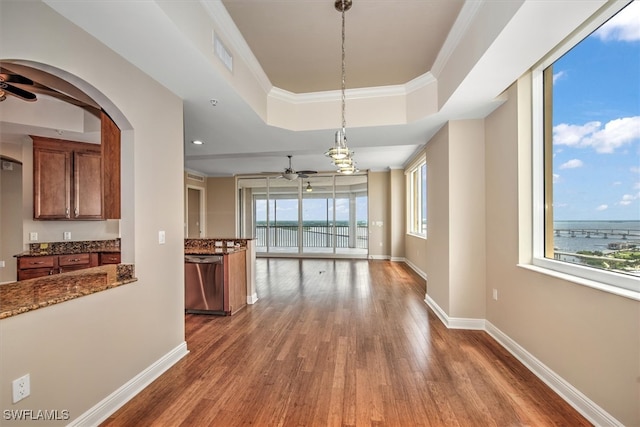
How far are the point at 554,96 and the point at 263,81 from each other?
286 centimetres

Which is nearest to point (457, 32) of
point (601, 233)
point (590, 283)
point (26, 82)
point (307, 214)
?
point (601, 233)

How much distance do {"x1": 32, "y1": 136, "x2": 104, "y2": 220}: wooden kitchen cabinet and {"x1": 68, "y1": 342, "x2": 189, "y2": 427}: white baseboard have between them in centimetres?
266

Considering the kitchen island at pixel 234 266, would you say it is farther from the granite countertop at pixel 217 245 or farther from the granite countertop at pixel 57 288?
the granite countertop at pixel 57 288

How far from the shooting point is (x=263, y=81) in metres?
3.15

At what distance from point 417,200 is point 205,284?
18.1 feet

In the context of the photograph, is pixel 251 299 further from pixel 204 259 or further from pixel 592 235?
pixel 592 235

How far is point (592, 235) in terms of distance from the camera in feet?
6.50

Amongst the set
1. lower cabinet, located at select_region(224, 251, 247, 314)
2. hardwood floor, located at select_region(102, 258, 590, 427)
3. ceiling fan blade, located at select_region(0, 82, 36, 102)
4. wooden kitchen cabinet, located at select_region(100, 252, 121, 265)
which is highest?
ceiling fan blade, located at select_region(0, 82, 36, 102)

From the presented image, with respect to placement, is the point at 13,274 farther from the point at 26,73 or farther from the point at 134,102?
the point at 134,102

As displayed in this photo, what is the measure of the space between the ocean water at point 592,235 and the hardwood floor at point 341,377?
115cm

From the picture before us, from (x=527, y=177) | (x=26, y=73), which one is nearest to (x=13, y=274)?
(x=26, y=73)

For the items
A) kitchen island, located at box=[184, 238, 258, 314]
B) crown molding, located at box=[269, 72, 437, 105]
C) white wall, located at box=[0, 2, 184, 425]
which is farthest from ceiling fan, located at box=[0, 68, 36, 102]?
kitchen island, located at box=[184, 238, 258, 314]

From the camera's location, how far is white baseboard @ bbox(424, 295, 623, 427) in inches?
68.3

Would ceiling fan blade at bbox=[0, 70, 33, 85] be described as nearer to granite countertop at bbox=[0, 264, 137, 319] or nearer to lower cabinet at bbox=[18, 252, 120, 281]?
granite countertop at bbox=[0, 264, 137, 319]
